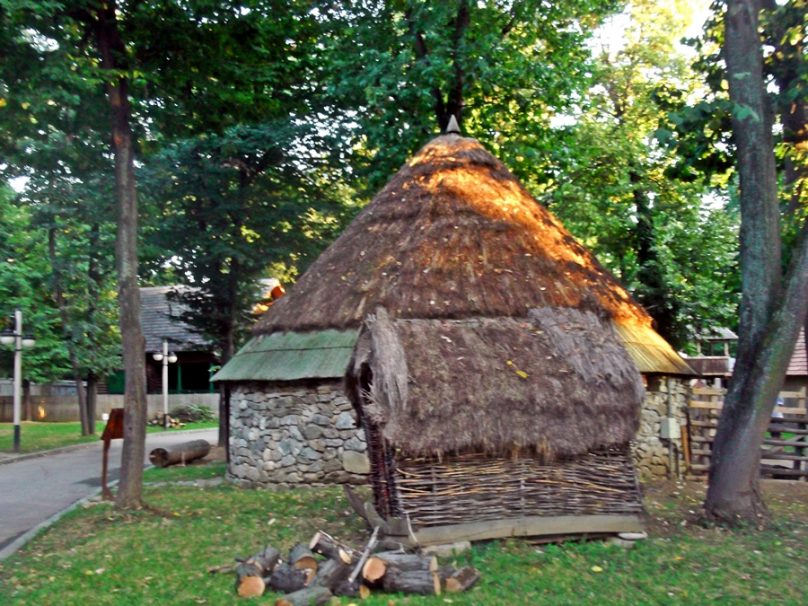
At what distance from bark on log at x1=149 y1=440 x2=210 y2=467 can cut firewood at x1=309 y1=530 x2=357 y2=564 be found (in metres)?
12.6

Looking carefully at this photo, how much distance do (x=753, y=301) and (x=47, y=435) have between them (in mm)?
25843

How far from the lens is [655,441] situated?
54.7 feet

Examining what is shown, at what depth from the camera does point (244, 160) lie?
76.7 feet

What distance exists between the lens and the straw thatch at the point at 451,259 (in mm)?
13328

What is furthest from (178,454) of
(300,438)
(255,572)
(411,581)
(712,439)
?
(411,581)

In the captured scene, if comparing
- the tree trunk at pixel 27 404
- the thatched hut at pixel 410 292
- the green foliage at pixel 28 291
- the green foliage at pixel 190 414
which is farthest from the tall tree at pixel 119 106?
the tree trunk at pixel 27 404

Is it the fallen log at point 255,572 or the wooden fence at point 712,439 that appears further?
the wooden fence at point 712,439

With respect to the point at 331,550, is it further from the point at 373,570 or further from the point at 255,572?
the point at 255,572

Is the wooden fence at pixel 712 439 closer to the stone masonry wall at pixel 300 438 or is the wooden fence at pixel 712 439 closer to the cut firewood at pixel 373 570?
the stone masonry wall at pixel 300 438

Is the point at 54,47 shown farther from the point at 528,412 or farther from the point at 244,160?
the point at 244,160

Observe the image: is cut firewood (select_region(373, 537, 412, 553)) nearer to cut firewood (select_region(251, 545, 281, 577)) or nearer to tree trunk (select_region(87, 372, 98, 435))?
cut firewood (select_region(251, 545, 281, 577))

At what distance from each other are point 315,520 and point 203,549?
210cm

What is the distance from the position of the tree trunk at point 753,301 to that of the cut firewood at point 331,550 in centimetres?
500

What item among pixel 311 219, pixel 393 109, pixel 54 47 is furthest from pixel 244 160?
pixel 54 47
